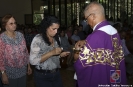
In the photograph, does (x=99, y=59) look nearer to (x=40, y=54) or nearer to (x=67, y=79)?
(x=40, y=54)

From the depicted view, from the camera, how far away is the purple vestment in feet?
8.50

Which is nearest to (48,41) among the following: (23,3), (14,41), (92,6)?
(14,41)

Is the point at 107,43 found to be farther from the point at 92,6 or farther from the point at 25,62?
the point at 25,62

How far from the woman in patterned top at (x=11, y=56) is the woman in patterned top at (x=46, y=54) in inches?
15.6

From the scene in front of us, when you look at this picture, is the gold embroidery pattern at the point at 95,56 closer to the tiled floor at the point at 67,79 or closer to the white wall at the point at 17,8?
the tiled floor at the point at 67,79

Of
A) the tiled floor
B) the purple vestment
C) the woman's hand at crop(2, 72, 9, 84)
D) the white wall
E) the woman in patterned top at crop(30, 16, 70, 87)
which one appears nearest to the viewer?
the purple vestment

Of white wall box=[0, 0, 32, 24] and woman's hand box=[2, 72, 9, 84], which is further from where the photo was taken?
white wall box=[0, 0, 32, 24]

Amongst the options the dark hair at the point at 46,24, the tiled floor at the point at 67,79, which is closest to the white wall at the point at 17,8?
the tiled floor at the point at 67,79

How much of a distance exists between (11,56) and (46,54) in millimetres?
631

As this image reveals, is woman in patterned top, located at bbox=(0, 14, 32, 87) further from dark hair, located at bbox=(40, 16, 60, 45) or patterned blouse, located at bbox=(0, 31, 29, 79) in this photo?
dark hair, located at bbox=(40, 16, 60, 45)

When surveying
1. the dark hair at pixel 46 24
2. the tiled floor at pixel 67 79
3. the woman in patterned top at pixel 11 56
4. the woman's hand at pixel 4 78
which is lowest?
the tiled floor at pixel 67 79

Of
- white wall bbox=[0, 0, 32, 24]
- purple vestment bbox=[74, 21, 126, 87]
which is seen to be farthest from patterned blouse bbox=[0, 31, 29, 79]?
white wall bbox=[0, 0, 32, 24]

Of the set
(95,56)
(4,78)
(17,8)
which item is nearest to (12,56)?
(4,78)

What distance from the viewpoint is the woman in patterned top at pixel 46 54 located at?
318 centimetres
